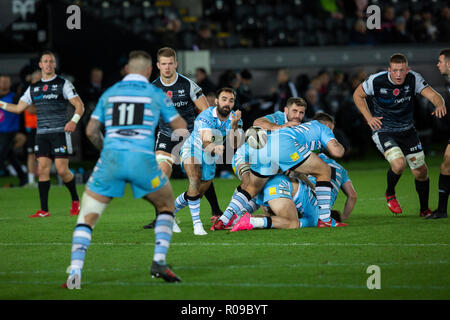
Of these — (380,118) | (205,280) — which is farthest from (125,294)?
(380,118)

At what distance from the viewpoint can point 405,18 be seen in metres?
24.5

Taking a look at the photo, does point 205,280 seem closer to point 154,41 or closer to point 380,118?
point 380,118

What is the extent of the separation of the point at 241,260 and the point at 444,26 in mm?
18849

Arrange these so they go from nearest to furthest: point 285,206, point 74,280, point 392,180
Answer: point 74,280, point 285,206, point 392,180

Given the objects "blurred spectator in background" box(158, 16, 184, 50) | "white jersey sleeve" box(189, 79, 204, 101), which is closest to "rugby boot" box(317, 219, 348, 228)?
"white jersey sleeve" box(189, 79, 204, 101)

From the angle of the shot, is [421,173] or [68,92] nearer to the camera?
[421,173]

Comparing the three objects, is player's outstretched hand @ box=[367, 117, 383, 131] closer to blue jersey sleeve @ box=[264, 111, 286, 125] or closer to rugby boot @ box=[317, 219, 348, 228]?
blue jersey sleeve @ box=[264, 111, 286, 125]

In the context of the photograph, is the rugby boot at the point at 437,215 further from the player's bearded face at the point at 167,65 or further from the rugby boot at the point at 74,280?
the rugby boot at the point at 74,280

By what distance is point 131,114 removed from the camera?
20.3ft

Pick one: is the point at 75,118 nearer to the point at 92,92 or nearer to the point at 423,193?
the point at 423,193

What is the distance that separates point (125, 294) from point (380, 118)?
5527 millimetres

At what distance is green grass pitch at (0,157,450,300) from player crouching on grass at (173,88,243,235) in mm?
540

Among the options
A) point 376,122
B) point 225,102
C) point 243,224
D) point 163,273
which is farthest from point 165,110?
point 376,122

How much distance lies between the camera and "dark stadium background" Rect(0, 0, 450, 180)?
61.2ft
